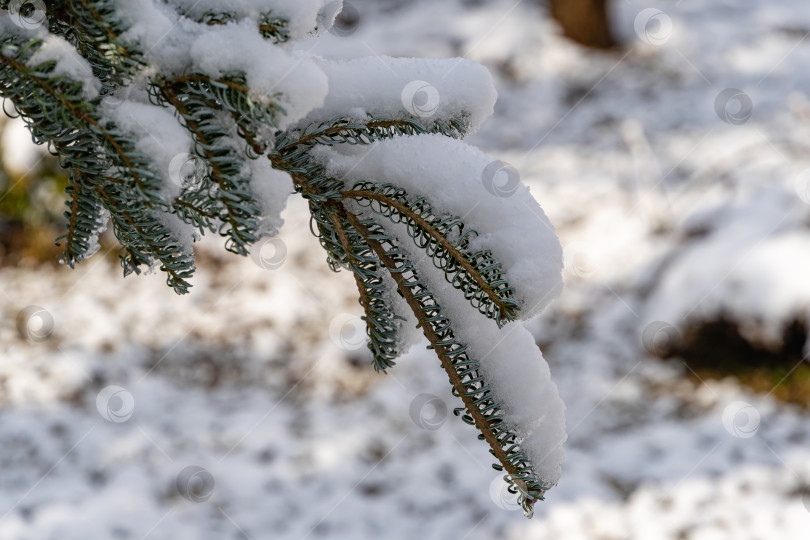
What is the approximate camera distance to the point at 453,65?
3.00ft

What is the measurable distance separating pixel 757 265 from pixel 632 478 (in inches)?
56.1

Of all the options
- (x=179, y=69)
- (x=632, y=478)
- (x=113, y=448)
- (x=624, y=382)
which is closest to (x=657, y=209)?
(x=624, y=382)

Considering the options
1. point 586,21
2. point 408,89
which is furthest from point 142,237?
point 586,21

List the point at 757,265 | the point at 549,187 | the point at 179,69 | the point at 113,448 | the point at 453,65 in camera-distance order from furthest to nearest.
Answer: the point at 549,187
the point at 757,265
the point at 113,448
the point at 453,65
the point at 179,69

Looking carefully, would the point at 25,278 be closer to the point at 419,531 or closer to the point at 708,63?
the point at 419,531
